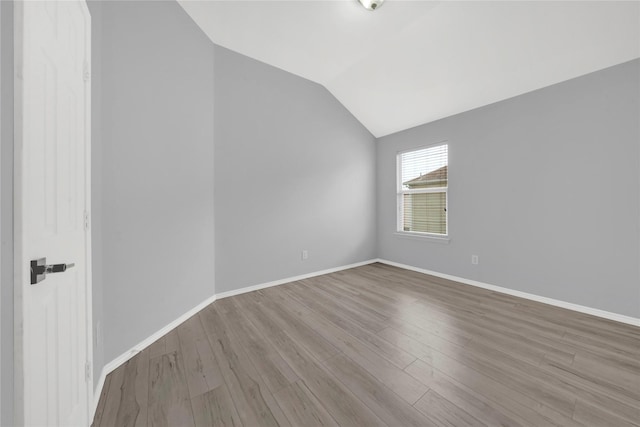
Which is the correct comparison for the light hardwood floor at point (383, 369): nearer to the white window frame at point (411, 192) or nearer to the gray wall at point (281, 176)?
the gray wall at point (281, 176)

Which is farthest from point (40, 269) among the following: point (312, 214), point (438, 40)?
point (438, 40)

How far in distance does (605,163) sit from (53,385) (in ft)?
13.8

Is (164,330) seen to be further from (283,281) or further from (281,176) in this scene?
(281,176)

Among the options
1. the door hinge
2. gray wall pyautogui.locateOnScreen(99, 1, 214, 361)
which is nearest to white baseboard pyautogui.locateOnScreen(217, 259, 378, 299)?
gray wall pyautogui.locateOnScreen(99, 1, 214, 361)

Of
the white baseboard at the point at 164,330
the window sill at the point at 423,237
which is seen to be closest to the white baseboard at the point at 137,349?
the white baseboard at the point at 164,330

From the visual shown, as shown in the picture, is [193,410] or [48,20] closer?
[48,20]

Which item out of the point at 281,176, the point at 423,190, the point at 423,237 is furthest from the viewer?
the point at 423,190

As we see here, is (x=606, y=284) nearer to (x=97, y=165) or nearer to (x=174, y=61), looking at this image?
(x=97, y=165)

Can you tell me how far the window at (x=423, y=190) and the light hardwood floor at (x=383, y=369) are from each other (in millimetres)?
1532

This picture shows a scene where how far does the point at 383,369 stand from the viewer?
1.56m

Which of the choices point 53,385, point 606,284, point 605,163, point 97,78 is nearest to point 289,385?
point 53,385

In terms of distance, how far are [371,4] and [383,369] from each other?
3.17m

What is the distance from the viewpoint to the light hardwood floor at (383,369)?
1225 millimetres

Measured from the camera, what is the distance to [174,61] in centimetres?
214
